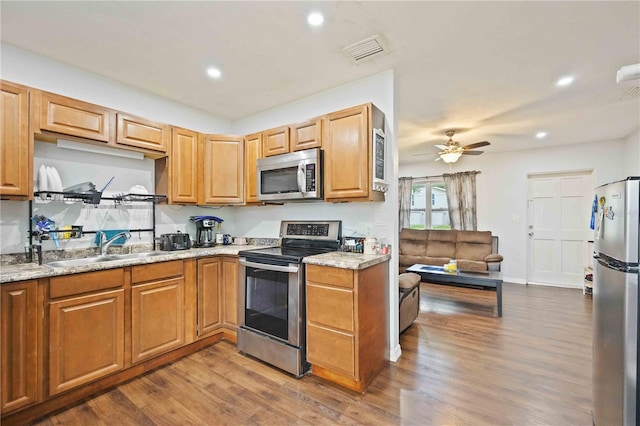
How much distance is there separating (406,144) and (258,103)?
9.84ft

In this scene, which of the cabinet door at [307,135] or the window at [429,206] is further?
the window at [429,206]

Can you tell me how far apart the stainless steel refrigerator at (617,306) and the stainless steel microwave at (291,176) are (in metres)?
1.92

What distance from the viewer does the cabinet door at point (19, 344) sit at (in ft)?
5.46

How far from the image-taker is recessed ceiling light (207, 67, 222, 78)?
8.38 ft

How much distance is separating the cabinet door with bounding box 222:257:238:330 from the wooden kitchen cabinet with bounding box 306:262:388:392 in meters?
0.98

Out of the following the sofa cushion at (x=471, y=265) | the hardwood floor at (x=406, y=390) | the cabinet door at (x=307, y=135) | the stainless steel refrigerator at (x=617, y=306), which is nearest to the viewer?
the stainless steel refrigerator at (x=617, y=306)

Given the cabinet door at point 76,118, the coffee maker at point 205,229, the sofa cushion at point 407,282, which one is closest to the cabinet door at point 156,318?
the coffee maker at point 205,229

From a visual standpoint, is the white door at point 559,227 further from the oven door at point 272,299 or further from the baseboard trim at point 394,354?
the oven door at point 272,299

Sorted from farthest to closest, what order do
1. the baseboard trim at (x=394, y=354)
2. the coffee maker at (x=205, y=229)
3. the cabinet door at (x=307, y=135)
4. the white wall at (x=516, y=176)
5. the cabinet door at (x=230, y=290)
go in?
the white wall at (x=516, y=176), the coffee maker at (x=205, y=229), the cabinet door at (x=230, y=290), the cabinet door at (x=307, y=135), the baseboard trim at (x=394, y=354)

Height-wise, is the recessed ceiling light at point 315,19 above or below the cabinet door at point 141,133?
above

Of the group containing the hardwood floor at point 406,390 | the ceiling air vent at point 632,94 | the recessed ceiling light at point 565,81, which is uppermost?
the recessed ceiling light at point 565,81

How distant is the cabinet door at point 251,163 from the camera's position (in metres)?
3.14

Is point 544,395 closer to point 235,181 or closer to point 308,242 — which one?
point 308,242

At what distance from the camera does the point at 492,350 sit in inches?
105
